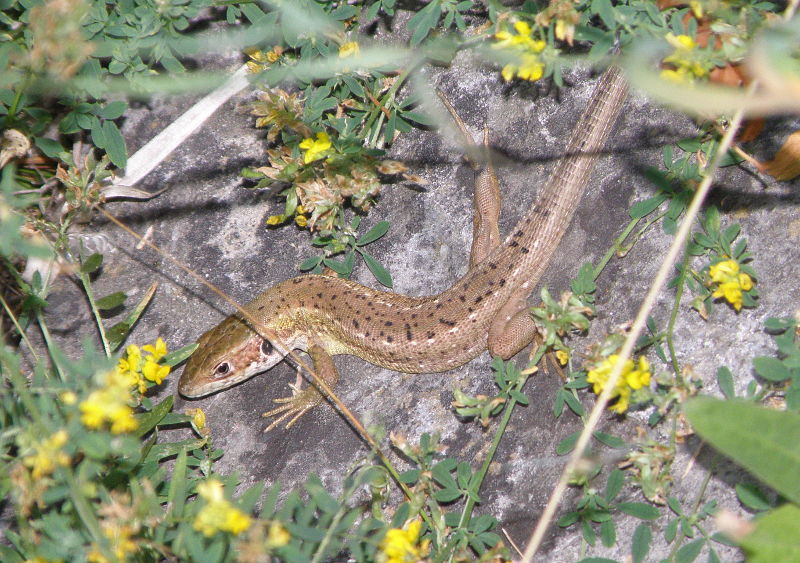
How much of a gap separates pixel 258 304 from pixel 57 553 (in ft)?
7.41

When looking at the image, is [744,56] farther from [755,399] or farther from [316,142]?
[316,142]

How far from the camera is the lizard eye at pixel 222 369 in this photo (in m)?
4.62

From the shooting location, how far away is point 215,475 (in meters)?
4.09

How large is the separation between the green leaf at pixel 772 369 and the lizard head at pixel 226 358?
2.93 metres

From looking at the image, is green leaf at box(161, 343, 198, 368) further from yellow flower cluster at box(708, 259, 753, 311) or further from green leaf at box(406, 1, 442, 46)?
yellow flower cluster at box(708, 259, 753, 311)

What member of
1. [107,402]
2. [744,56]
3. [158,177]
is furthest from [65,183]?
[744,56]

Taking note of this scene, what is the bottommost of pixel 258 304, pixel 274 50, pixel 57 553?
pixel 258 304

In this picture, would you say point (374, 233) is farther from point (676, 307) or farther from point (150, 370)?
point (676, 307)

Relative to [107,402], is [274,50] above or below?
above

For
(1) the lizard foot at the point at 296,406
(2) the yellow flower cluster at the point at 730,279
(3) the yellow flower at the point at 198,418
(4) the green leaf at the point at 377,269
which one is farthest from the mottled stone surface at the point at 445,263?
(2) the yellow flower cluster at the point at 730,279

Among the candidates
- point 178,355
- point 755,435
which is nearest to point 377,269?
point 178,355

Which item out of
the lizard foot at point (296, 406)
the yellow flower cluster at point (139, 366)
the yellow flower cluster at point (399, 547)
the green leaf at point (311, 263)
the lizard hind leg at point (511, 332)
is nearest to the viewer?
the yellow flower cluster at point (399, 547)

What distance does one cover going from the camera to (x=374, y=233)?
4.54 meters

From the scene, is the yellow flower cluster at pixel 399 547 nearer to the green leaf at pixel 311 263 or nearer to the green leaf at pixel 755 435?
the green leaf at pixel 755 435
